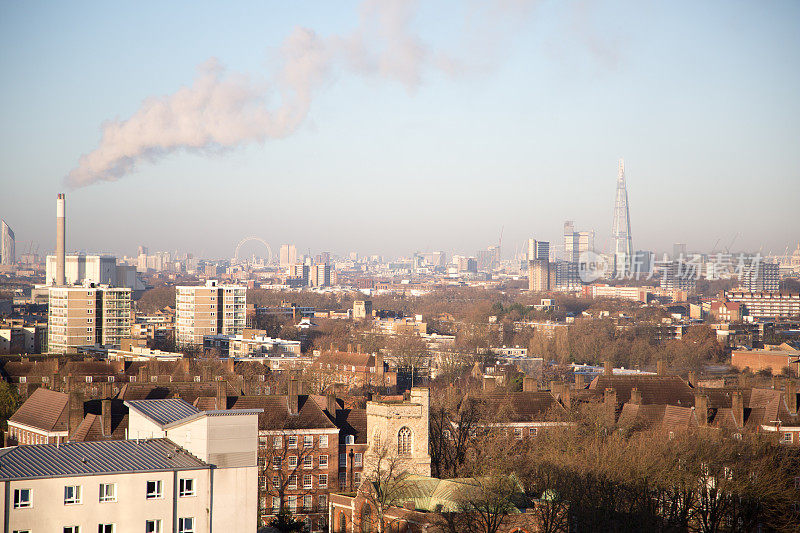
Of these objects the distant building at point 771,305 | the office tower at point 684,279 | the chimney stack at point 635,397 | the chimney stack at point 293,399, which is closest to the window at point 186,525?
the chimney stack at point 293,399

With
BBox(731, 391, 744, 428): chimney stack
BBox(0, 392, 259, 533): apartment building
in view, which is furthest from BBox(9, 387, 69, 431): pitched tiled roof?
BBox(731, 391, 744, 428): chimney stack

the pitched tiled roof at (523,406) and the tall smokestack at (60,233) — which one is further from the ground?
the tall smokestack at (60,233)

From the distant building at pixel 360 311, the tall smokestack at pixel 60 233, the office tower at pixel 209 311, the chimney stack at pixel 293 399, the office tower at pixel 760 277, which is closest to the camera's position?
the chimney stack at pixel 293 399

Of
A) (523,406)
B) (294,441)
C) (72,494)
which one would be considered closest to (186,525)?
(72,494)

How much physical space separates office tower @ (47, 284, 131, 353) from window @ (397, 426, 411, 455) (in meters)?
65.0

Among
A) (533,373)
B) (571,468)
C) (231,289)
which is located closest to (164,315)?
(231,289)

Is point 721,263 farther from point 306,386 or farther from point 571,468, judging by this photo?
point 571,468

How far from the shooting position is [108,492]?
899 inches

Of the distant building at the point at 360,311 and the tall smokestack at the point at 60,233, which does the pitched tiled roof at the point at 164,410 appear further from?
the distant building at the point at 360,311

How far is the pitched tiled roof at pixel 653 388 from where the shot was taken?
131ft

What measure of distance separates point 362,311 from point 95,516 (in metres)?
122

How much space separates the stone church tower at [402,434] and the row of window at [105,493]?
237 inches

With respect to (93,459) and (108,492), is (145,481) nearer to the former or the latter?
(108,492)

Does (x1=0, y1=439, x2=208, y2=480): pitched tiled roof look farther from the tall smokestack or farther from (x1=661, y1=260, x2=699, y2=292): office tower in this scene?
(x1=661, y1=260, x2=699, y2=292): office tower
